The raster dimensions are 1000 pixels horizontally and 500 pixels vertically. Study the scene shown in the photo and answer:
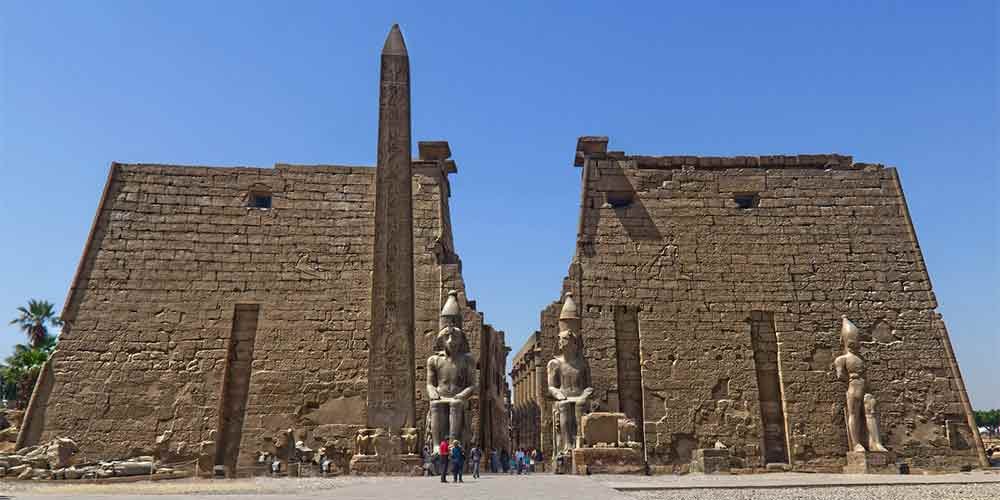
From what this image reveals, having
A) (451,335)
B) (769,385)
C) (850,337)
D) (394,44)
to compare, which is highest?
(394,44)

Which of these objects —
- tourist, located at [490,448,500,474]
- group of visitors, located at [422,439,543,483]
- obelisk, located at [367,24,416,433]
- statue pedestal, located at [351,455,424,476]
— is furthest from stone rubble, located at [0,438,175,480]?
tourist, located at [490,448,500,474]

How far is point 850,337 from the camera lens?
1367 cm

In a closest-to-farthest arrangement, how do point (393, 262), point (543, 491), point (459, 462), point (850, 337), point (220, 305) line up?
point (543, 491), point (459, 462), point (393, 262), point (850, 337), point (220, 305)

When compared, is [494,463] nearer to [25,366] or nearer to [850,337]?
[850,337]

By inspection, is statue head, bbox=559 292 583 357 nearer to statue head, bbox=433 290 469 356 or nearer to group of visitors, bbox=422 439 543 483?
statue head, bbox=433 290 469 356

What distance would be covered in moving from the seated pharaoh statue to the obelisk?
66cm

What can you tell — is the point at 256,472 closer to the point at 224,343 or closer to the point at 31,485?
the point at 224,343

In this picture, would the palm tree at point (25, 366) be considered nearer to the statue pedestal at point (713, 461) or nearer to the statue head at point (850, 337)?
the statue pedestal at point (713, 461)

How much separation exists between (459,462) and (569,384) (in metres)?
2.87

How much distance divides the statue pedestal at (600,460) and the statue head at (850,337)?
5190mm

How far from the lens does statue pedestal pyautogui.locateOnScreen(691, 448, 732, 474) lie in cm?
1251

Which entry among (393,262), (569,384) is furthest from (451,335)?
(569,384)

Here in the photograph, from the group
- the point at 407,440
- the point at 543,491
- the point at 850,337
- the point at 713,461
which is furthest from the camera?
the point at 850,337

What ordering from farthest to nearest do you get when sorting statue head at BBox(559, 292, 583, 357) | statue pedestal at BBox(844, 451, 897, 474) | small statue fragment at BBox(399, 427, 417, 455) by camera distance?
statue pedestal at BBox(844, 451, 897, 474)
statue head at BBox(559, 292, 583, 357)
small statue fragment at BBox(399, 427, 417, 455)
